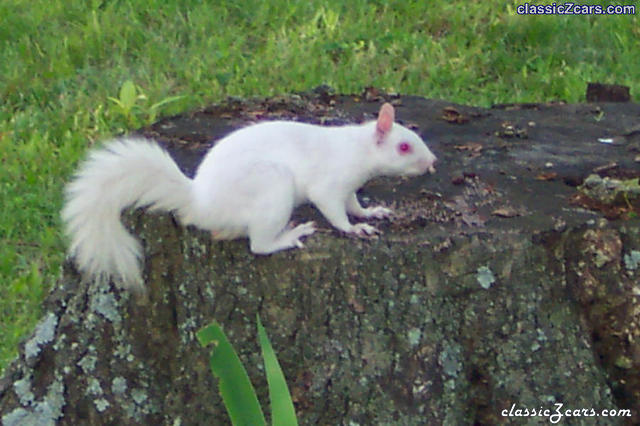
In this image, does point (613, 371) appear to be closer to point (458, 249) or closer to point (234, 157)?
point (458, 249)

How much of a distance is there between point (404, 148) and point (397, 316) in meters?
0.40

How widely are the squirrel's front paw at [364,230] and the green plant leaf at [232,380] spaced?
3.58ft

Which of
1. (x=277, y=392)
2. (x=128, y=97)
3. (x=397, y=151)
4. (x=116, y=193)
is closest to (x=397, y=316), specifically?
(x=397, y=151)

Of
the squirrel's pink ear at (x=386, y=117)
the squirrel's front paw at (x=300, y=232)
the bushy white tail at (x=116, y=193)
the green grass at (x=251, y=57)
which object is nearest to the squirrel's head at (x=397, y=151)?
the squirrel's pink ear at (x=386, y=117)

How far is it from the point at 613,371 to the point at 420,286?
21.5 inches

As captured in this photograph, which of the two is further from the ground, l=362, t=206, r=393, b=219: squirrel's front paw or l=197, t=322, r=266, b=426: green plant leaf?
l=197, t=322, r=266, b=426: green plant leaf

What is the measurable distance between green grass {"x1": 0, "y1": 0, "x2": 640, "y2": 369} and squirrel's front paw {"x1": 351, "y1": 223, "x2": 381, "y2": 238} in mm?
1911

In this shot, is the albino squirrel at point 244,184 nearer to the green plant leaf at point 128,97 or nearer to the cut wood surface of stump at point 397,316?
the cut wood surface of stump at point 397,316

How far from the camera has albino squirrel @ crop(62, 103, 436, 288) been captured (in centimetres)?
237

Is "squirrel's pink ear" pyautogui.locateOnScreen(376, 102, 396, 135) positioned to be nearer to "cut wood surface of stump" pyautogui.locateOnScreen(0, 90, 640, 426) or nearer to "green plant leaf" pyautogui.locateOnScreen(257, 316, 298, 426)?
"cut wood surface of stump" pyautogui.locateOnScreen(0, 90, 640, 426)

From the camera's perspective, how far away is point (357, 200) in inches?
104

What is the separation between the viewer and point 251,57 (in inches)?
200

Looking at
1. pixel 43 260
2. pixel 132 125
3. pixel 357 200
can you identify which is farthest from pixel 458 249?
pixel 132 125

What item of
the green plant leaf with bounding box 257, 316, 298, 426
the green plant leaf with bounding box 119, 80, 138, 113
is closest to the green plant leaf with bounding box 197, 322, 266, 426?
the green plant leaf with bounding box 257, 316, 298, 426
